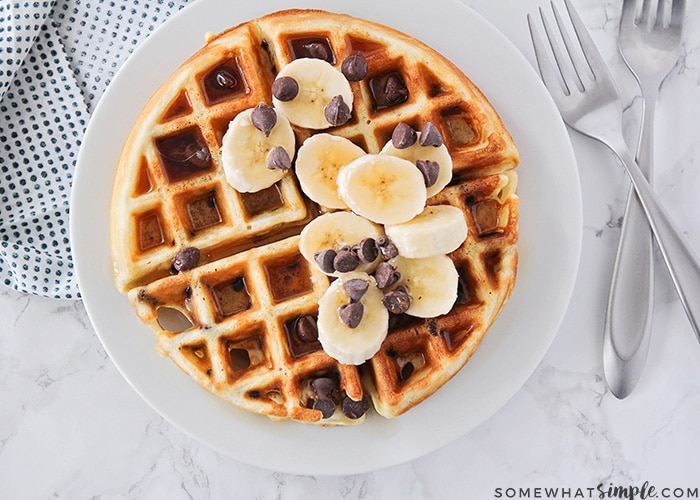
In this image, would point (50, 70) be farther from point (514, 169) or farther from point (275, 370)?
point (514, 169)

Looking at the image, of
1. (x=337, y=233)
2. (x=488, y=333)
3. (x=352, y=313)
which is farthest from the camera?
(x=488, y=333)

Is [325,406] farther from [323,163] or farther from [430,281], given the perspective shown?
[323,163]

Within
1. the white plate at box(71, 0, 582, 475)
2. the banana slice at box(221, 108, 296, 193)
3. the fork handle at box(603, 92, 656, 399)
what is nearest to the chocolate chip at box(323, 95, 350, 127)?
the banana slice at box(221, 108, 296, 193)

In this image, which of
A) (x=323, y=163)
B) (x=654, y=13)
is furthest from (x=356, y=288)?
(x=654, y=13)

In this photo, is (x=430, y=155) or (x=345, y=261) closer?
(x=345, y=261)

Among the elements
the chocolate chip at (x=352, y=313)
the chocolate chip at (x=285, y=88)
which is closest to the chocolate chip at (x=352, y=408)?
the chocolate chip at (x=352, y=313)

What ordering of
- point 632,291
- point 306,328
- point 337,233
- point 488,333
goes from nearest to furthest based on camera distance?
point 337,233
point 306,328
point 488,333
point 632,291
